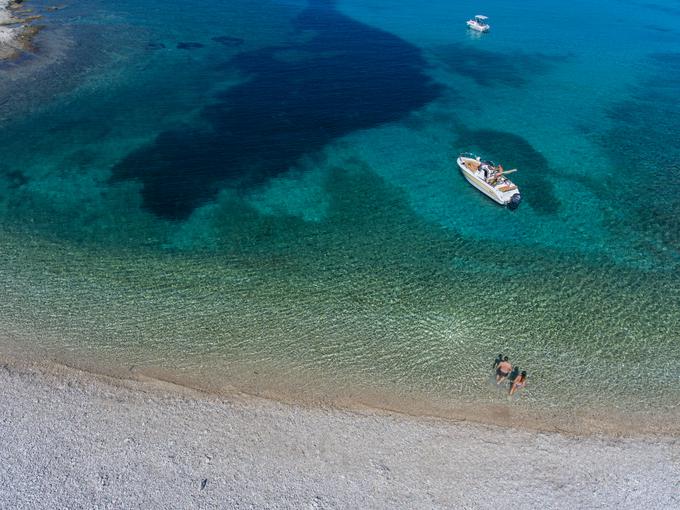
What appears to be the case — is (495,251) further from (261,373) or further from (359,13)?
(359,13)

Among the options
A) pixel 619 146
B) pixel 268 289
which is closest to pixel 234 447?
pixel 268 289

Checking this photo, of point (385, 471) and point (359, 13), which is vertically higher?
point (359, 13)

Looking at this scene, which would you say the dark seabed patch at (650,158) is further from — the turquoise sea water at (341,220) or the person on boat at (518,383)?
the person on boat at (518,383)

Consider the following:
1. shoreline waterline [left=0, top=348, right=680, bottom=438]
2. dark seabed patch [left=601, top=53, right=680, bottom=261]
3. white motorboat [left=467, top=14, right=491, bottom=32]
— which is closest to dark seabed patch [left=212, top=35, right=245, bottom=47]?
white motorboat [left=467, top=14, right=491, bottom=32]

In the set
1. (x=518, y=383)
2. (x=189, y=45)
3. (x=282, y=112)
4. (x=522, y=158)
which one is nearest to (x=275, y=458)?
(x=518, y=383)

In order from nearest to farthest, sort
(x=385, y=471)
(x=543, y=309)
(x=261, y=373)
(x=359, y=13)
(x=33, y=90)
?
(x=385, y=471) → (x=261, y=373) → (x=543, y=309) → (x=33, y=90) → (x=359, y=13)

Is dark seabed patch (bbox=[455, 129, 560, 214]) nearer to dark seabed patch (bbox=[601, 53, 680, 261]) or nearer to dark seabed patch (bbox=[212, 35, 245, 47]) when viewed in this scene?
dark seabed patch (bbox=[601, 53, 680, 261])
